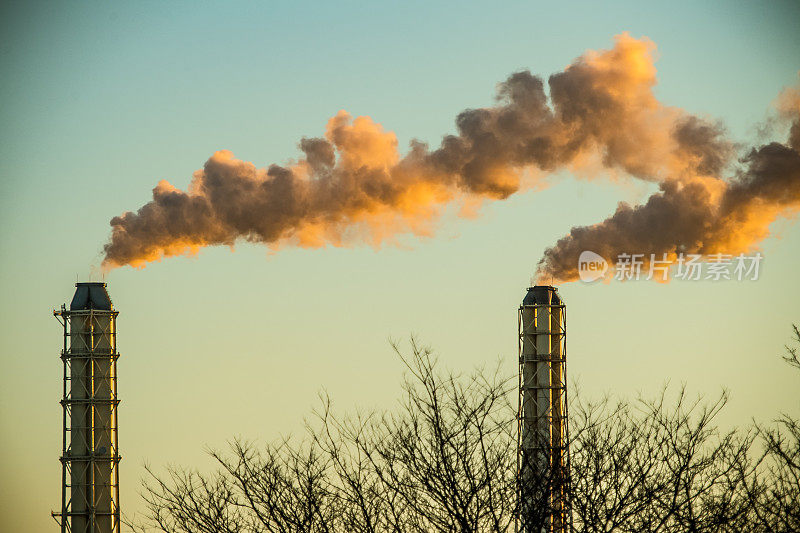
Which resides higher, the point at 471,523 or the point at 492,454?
the point at 492,454

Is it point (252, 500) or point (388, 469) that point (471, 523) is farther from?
point (252, 500)

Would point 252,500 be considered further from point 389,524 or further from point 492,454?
point 492,454

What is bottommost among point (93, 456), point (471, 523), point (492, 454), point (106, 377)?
point (471, 523)

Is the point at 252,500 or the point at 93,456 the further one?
the point at 93,456

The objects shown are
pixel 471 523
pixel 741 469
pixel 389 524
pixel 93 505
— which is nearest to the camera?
pixel 471 523

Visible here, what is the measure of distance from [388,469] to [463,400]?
1.23m

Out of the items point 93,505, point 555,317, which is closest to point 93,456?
point 93,505

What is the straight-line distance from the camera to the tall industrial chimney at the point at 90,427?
29078mm

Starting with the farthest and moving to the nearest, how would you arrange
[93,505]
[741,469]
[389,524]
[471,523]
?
1. [93,505]
2. [741,469]
3. [389,524]
4. [471,523]

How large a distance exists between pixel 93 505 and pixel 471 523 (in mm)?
17473

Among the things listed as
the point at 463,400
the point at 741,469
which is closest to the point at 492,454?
the point at 463,400

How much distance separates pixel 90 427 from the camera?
29203mm

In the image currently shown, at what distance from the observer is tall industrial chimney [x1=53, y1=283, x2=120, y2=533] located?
29.1 m

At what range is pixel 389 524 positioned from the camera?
14.7 meters
